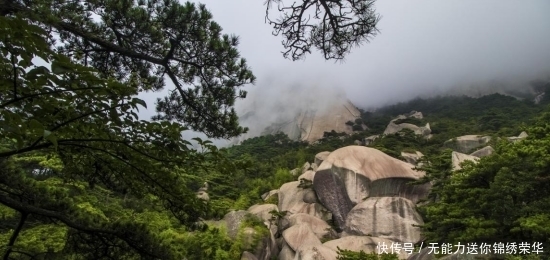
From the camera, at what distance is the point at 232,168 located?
7.82ft

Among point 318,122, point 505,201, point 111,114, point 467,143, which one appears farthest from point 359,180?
point 318,122

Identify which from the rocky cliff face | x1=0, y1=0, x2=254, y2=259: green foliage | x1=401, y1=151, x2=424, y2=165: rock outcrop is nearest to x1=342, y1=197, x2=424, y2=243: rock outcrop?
x1=401, y1=151, x2=424, y2=165: rock outcrop

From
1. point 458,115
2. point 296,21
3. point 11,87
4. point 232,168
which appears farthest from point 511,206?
point 458,115

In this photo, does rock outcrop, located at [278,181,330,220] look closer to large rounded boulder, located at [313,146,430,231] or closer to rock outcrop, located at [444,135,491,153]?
large rounded boulder, located at [313,146,430,231]

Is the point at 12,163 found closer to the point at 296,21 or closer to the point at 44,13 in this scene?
the point at 44,13

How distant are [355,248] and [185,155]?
13.4 meters

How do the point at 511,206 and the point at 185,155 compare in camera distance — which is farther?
the point at 511,206

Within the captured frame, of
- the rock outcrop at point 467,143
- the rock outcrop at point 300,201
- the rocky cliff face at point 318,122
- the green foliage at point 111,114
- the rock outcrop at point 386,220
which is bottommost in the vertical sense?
the green foliage at point 111,114

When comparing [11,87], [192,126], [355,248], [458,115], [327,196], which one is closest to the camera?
[11,87]

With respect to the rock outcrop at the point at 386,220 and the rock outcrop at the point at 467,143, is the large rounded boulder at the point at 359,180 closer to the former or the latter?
the rock outcrop at the point at 386,220

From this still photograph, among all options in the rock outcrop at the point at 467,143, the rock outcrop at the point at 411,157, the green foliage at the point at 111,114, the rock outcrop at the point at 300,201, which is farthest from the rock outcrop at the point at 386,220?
the green foliage at the point at 111,114

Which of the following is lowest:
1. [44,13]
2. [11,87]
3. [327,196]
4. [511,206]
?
[11,87]

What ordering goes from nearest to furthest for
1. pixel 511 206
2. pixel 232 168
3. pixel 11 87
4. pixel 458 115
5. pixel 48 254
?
pixel 11 87, pixel 232 168, pixel 48 254, pixel 511 206, pixel 458 115

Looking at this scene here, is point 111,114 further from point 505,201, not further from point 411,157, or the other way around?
point 411,157
